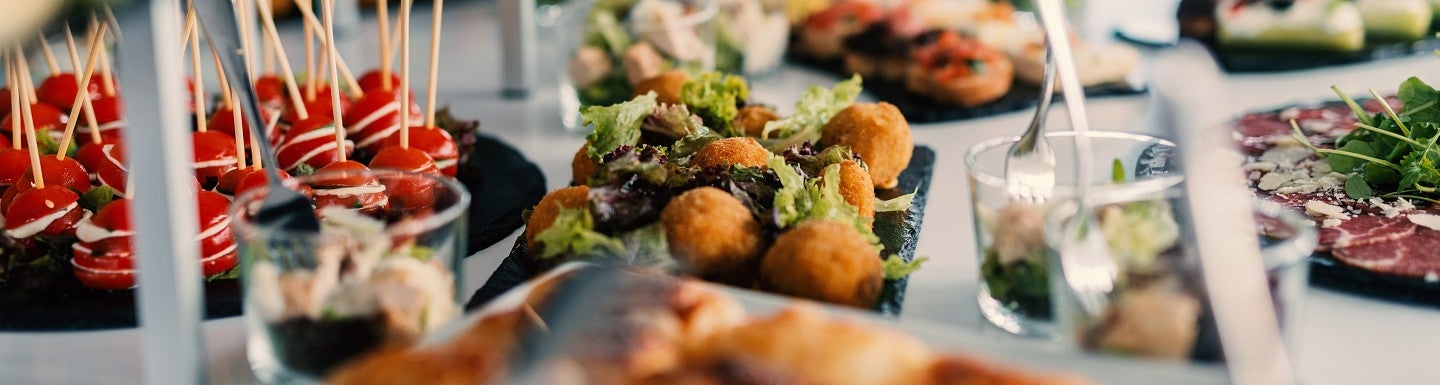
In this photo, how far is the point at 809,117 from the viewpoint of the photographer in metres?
1.78

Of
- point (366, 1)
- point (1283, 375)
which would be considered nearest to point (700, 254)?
point (1283, 375)

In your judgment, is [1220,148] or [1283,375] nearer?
[1283,375]

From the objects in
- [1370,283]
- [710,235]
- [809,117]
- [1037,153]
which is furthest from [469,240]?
[1370,283]

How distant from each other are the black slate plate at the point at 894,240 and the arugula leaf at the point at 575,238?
8cm

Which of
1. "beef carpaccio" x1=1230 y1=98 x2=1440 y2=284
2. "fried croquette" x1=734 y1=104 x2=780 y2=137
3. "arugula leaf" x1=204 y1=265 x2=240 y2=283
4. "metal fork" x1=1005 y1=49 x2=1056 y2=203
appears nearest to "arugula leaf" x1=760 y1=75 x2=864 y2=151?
"fried croquette" x1=734 y1=104 x2=780 y2=137

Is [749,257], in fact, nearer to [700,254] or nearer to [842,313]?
[700,254]

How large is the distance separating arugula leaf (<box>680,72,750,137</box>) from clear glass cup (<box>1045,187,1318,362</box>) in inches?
33.1

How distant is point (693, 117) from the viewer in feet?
5.42

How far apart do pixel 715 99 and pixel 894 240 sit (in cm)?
43

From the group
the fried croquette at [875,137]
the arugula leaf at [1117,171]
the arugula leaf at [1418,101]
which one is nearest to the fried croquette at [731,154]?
the fried croquette at [875,137]

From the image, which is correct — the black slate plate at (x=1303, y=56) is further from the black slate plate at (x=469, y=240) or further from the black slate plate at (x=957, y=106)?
the black slate plate at (x=469, y=240)

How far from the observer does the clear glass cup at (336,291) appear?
3.02ft

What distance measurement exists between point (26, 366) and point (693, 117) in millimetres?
853

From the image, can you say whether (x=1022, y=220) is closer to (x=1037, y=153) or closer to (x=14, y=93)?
(x=1037, y=153)
